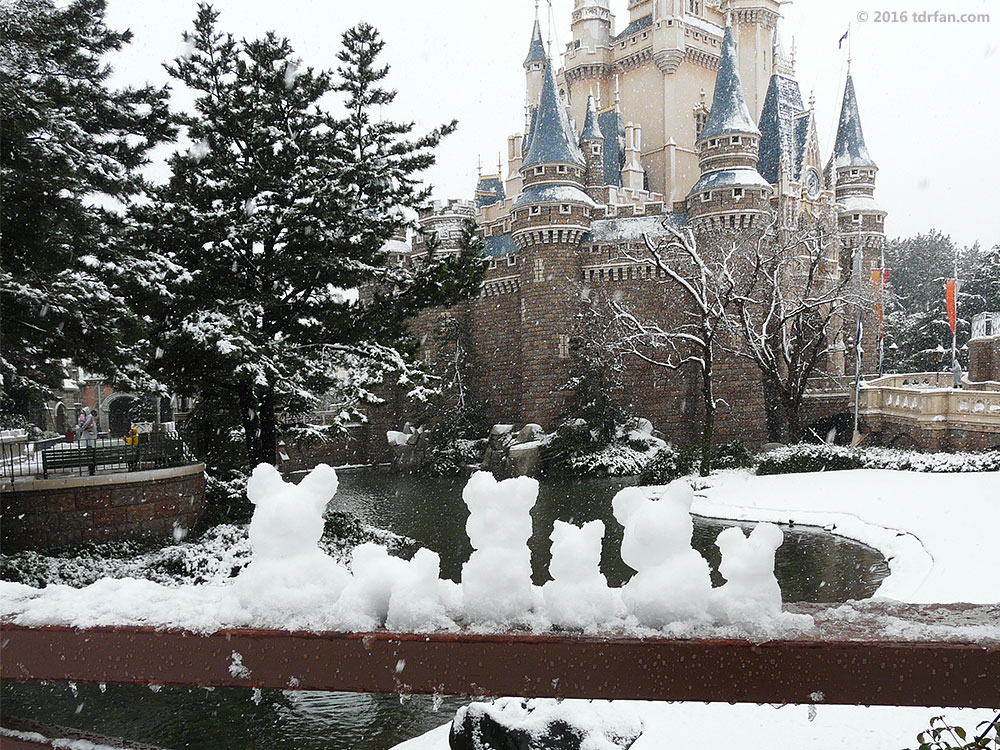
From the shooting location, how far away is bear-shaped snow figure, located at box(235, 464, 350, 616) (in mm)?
1417

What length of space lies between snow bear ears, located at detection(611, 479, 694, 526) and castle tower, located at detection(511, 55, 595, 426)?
73.7 ft

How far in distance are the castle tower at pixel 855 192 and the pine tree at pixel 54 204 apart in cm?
2819

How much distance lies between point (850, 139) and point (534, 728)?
3245 cm

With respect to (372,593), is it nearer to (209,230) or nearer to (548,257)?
(209,230)

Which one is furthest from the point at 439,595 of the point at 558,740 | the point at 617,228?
the point at 617,228

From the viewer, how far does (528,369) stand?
24734mm

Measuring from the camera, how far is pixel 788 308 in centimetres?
2181

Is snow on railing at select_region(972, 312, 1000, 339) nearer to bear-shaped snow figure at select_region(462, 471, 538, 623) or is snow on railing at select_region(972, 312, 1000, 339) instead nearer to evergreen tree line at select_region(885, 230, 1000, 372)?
evergreen tree line at select_region(885, 230, 1000, 372)

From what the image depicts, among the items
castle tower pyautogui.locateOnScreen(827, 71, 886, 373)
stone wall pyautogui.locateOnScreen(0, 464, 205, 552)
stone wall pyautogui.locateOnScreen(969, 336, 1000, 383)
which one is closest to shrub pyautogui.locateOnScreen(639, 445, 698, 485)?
stone wall pyautogui.locateOnScreen(969, 336, 1000, 383)

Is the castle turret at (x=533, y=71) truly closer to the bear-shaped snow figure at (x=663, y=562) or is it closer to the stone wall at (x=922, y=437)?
the stone wall at (x=922, y=437)

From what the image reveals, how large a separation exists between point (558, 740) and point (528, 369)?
20.5 meters

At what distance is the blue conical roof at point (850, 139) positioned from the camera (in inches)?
1170

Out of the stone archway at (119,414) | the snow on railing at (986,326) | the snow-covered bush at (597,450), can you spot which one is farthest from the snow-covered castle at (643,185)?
the stone archway at (119,414)

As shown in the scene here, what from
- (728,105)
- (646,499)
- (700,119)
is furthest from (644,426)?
(646,499)
